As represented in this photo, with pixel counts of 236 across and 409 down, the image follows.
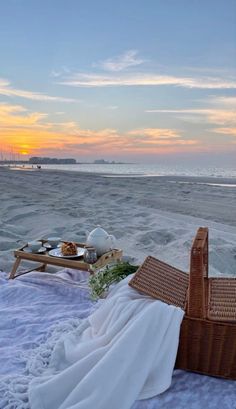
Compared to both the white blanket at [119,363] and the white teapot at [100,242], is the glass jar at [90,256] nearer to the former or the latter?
the white teapot at [100,242]

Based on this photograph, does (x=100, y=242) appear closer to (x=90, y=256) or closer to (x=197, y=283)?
(x=90, y=256)

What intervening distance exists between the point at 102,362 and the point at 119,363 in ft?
0.30

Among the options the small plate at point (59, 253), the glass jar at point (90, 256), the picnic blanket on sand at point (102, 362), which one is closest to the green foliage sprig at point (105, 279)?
the picnic blanket on sand at point (102, 362)

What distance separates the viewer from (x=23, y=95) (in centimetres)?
1541

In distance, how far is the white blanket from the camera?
2045 mm

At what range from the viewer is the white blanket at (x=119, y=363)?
6.71 feet

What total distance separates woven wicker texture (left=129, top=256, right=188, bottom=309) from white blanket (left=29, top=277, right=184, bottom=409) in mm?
78

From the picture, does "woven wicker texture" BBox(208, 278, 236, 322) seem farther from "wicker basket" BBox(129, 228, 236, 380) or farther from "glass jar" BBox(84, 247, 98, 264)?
"glass jar" BBox(84, 247, 98, 264)

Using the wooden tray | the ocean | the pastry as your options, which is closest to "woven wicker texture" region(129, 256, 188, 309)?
the wooden tray

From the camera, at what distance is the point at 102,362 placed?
2.12 metres

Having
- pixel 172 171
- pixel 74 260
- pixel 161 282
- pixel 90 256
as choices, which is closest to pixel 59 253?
pixel 74 260

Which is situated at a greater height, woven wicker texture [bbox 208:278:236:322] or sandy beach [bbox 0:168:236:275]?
woven wicker texture [bbox 208:278:236:322]

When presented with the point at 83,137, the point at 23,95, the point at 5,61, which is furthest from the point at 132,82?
the point at 83,137

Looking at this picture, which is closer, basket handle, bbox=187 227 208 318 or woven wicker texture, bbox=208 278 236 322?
basket handle, bbox=187 227 208 318
